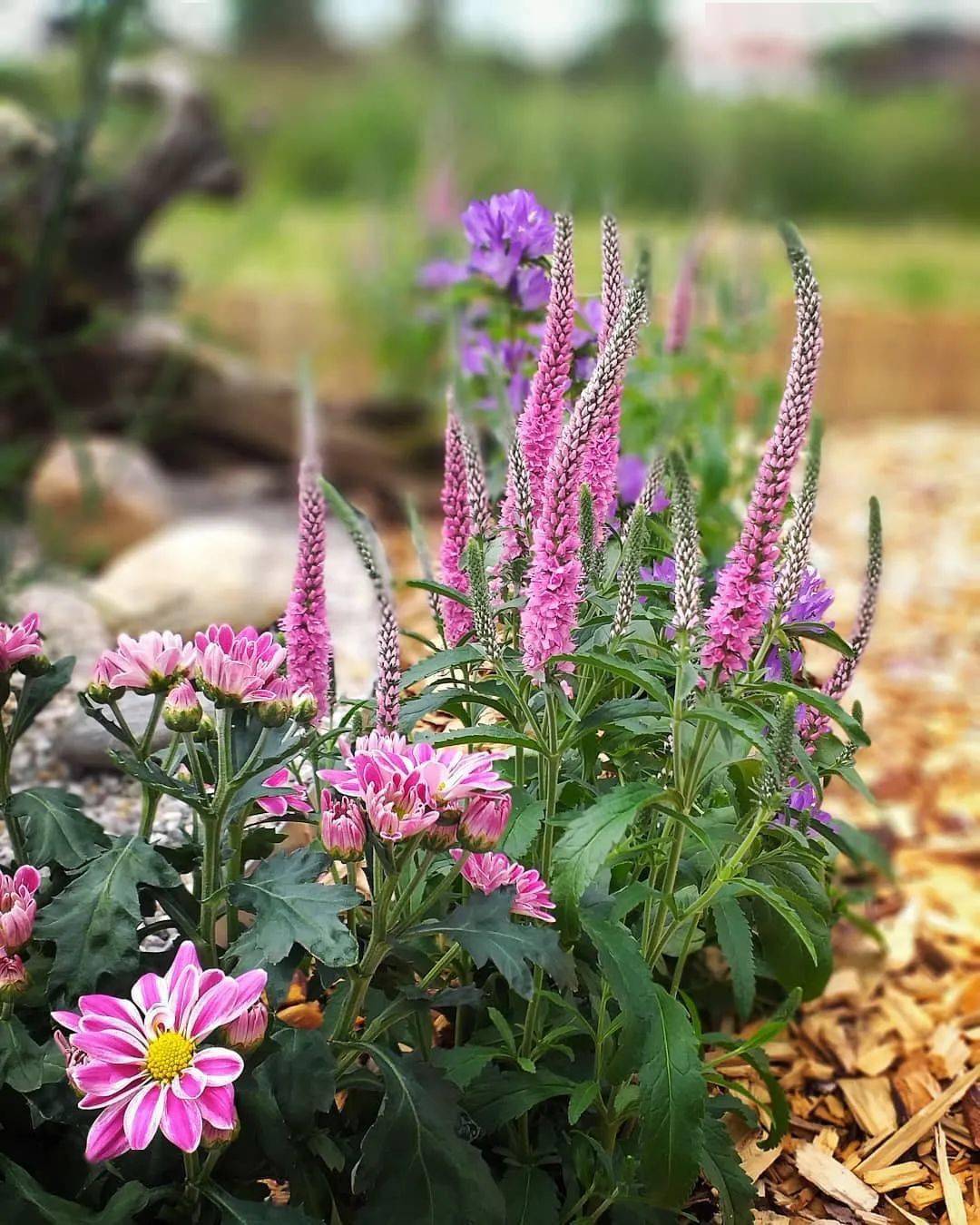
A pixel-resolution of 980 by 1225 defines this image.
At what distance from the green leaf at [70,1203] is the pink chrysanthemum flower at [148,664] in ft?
1.19

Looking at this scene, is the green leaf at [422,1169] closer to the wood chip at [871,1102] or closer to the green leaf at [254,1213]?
the green leaf at [254,1213]

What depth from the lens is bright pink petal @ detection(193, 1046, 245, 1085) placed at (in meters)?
0.83

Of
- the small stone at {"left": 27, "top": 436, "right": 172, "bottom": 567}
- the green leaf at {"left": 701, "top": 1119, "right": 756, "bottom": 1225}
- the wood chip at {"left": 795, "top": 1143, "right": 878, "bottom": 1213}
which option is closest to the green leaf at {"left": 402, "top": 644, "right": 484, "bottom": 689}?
the green leaf at {"left": 701, "top": 1119, "right": 756, "bottom": 1225}

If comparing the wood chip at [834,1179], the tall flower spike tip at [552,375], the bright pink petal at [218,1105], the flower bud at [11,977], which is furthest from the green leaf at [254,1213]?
the wood chip at [834,1179]

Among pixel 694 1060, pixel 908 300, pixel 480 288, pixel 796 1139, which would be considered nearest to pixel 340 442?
pixel 480 288

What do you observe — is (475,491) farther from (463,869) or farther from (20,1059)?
(20,1059)

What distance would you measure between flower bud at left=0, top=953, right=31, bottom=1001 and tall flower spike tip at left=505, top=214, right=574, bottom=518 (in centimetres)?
51

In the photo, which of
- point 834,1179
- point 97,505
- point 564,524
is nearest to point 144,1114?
point 564,524

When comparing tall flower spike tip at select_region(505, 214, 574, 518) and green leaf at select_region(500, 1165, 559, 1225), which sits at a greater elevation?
tall flower spike tip at select_region(505, 214, 574, 518)

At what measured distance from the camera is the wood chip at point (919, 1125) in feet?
4.44

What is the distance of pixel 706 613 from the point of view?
942 mm

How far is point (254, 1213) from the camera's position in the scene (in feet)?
2.92

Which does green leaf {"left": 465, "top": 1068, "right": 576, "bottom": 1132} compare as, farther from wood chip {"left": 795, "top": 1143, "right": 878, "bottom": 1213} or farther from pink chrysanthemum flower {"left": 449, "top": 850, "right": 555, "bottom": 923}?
wood chip {"left": 795, "top": 1143, "right": 878, "bottom": 1213}

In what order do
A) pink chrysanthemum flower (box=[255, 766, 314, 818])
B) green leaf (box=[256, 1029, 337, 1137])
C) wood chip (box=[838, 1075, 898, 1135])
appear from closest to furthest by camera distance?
green leaf (box=[256, 1029, 337, 1137]), pink chrysanthemum flower (box=[255, 766, 314, 818]), wood chip (box=[838, 1075, 898, 1135])
